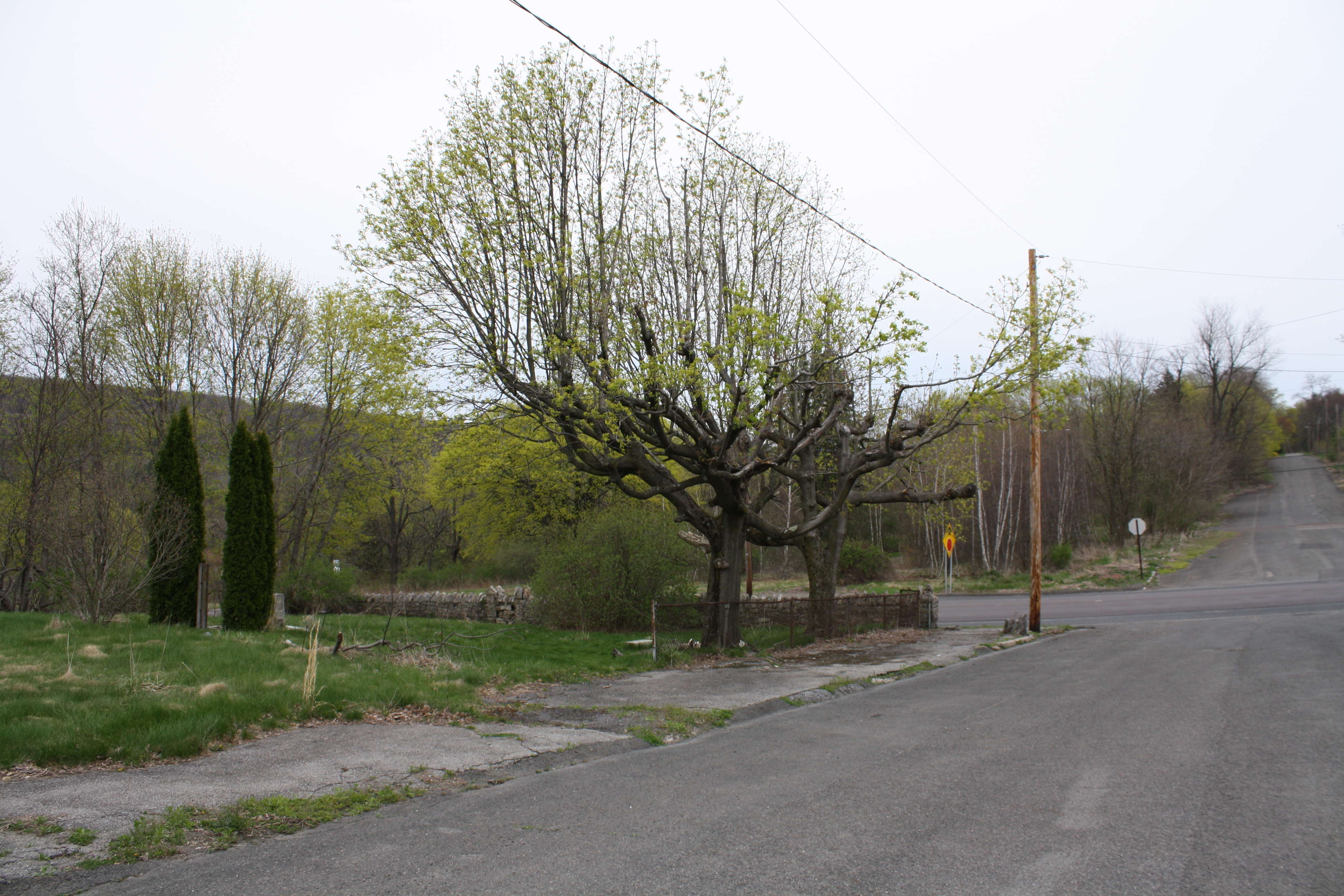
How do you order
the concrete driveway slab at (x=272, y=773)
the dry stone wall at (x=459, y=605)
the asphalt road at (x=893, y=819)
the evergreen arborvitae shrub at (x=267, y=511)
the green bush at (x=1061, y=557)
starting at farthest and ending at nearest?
the green bush at (x=1061, y=557) → the dry stone wall at (x=459, y=605) → the evergreen arborvitae shrub at (x=267, y=511) → the concrete driveway slab at (x=272, y=773) → the asphalt road at (x=893, y=819)

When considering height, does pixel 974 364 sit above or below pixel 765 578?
above

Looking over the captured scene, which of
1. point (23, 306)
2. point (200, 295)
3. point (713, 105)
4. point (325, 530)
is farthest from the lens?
point (325, 530)

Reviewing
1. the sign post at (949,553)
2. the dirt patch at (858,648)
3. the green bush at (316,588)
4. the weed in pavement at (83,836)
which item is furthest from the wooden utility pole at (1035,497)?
the green bush at (316,588)

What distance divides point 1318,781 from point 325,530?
34.5 metres

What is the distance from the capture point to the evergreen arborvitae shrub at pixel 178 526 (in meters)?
16.0

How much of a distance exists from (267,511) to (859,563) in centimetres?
2575

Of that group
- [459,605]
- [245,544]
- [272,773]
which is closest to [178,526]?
[245,544]

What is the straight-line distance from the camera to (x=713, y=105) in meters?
15.5

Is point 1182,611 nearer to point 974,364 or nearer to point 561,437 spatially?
point 974,364

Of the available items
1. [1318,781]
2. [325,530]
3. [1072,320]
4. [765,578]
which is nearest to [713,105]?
[1072,320]

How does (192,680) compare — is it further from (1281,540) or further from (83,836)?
(1281,540)

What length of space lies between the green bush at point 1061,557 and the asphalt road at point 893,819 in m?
30.8

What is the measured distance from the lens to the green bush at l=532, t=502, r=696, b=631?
800 inches

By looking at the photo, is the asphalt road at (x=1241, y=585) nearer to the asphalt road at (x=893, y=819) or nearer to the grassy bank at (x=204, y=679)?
the grassy bank at (x=204, y=679)
